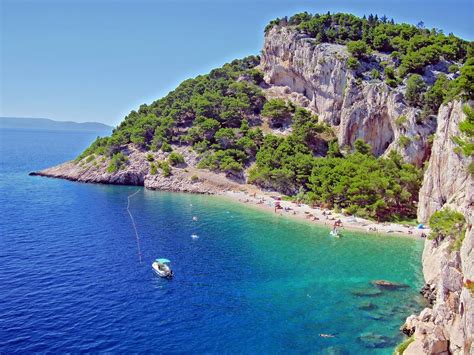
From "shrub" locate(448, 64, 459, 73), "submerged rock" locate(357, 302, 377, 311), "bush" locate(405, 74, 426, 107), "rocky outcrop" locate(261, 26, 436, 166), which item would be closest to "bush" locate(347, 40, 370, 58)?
"rocky outcrop" locate(261, 26, 436, 166)

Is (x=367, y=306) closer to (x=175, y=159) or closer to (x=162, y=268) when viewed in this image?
(x=162, y=268)

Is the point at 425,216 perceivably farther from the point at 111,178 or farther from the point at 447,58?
the point at 111,178

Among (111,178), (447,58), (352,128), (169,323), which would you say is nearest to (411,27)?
(447,58)

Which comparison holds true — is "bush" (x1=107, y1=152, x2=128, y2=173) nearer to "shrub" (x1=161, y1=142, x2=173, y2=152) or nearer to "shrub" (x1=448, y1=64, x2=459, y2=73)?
"shrub" (x1=161, y1=142, x2=173, y2=152)

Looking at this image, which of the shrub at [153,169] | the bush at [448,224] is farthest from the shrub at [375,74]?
the bush at [448,224]

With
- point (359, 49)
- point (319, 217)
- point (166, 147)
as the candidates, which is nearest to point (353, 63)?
point (359, 49)

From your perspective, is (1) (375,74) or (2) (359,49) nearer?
(1) (375,74)

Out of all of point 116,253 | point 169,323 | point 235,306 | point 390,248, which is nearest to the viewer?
point 169,323
